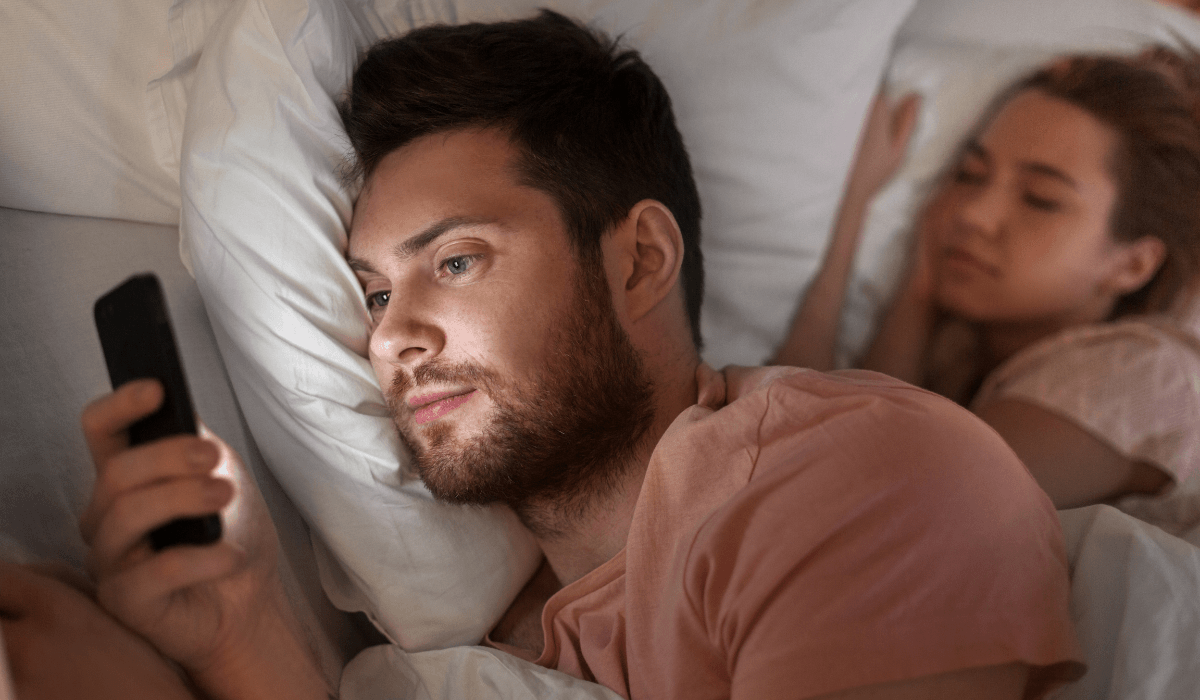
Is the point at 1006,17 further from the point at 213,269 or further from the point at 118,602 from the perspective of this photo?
the point at 118,602

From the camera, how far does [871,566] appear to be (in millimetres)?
502

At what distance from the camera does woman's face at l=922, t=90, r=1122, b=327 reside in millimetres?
841

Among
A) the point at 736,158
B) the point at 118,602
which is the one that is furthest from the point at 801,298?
the point at 118,602

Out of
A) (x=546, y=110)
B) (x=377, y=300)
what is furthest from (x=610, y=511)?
(x=546, y=110)

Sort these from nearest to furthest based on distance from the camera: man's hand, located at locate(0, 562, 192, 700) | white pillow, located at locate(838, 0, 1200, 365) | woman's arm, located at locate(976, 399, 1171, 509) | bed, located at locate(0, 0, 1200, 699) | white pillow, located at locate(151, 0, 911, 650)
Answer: man's hand, located at locate(0, 562, 192, 700) < bed, located at locate(0, 0, 1200, 699) < white pillow, located at locate(151, 0, 911, 650) < woman's arm, located at locate(976, 399, 1171, 509) < white pillow, located at locate(838, 0, 1200, 365)

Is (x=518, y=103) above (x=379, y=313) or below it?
above

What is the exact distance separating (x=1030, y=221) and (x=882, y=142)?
21 cm

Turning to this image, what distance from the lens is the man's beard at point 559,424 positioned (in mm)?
638

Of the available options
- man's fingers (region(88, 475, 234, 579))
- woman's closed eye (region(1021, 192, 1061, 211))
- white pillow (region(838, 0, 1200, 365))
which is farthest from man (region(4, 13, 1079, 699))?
woman's closed eye (region(1021, 192, 1061, 211))

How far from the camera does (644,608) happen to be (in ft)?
2.01

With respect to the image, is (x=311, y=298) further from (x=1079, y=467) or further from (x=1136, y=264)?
(x=1136, y=264)

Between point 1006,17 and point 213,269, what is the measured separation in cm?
99

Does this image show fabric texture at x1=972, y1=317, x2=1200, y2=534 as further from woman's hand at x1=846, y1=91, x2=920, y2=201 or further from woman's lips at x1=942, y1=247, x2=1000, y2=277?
woman's hand at x1=846, y1=91, x2=920, y2=201

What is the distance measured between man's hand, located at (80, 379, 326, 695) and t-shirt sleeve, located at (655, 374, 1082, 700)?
33 centimetres
